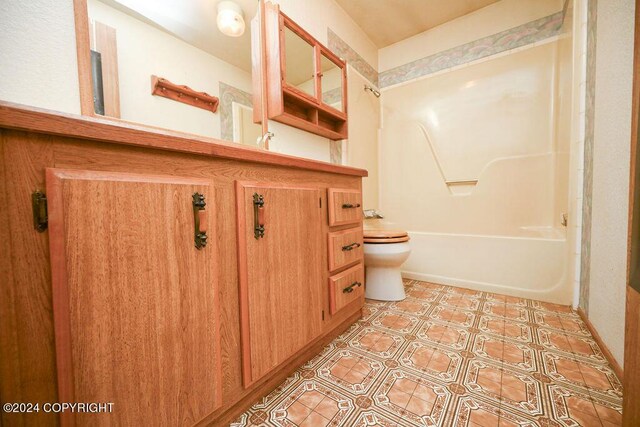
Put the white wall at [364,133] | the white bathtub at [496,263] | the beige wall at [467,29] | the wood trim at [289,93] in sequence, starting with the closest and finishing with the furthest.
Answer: the wood trim at [289,93] → the white bathtub at [496,263] → the beige wall at [467,29] → the white wall at [364,133]

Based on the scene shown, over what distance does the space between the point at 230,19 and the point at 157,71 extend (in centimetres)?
46

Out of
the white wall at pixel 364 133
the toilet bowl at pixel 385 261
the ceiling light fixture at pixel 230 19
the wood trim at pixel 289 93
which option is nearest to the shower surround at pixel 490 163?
the white wall at pixel 364 133

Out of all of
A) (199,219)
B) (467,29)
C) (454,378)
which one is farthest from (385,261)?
(467,29)

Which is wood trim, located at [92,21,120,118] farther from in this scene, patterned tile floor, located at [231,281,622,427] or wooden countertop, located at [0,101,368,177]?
patterned tile floor, located at [231,281,622,427]

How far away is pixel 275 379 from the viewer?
2.80ft

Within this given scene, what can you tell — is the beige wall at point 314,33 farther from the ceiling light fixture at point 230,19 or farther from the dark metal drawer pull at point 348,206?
the dark metal drawer pull at point 348,206

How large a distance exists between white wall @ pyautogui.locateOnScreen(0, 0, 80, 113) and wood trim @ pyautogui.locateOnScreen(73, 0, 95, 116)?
10 millimetres

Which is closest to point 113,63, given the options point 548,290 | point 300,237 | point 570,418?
point 300,237

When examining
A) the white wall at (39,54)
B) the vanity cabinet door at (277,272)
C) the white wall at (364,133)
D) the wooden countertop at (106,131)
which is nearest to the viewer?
the wooden countertop at (106,131)

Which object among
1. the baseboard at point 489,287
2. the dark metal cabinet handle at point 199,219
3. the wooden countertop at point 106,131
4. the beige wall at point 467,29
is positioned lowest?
the baseboard at point 489,287

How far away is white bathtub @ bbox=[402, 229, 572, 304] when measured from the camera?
1529 mm

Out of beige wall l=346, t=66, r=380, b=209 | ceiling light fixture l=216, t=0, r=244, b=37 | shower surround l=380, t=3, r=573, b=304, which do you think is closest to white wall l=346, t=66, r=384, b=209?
beige wall l=346, t=66, r=380, b=209

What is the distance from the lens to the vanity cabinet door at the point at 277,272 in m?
0.70

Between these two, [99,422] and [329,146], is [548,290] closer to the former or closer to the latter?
[329,146]
